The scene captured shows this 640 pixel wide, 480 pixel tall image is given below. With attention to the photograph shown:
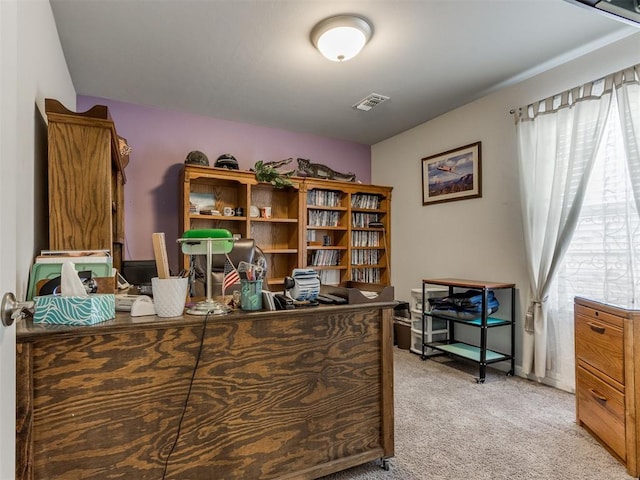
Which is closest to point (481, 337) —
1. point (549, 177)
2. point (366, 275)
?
point (549, 177)

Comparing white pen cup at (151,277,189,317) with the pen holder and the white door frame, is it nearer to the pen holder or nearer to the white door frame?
the pen holder

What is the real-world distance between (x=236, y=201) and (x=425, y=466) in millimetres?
3110

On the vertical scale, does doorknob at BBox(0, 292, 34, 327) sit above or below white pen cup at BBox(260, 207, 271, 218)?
Answer: below

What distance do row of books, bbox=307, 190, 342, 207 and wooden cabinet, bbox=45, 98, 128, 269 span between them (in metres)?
2.52

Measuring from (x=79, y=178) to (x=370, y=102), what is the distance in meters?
2.60

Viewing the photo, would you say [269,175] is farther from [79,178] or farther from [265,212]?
[79,178]

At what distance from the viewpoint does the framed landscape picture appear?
350cm

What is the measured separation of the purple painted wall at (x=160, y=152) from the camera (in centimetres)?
355

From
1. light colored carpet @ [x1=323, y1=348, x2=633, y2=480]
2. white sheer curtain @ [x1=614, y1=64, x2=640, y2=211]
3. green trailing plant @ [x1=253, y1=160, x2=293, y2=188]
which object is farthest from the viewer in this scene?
green trailing plant @ [x1=253, y1=160, x2=293, y2=188]

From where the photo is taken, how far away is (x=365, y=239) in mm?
4574

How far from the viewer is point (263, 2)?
207cm

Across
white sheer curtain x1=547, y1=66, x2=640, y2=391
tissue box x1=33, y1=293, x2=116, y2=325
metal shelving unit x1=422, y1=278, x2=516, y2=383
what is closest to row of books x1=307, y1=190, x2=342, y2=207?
metal shelving unit x1=422, y1=278, x2=516, y2=383

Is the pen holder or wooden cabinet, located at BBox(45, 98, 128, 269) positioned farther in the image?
wooden cabinet, located at BBox(45, 98, 128, 269)

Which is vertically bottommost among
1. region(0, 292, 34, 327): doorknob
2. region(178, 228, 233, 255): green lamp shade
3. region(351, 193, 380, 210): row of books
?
region(0, 292, 34, 327): doorknob
